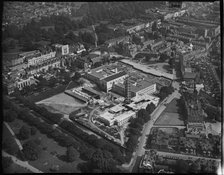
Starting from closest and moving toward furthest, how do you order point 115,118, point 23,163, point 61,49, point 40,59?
1. point 23,163
2. point 115,118
3. point 40,59
4. point 61,49

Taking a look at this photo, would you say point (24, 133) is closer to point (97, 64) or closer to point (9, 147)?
point (9, 147)

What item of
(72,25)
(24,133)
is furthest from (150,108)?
(72,25)

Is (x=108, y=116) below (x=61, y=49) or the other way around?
below

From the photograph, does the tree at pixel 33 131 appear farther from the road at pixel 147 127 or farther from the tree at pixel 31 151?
the road at pixel 147 127

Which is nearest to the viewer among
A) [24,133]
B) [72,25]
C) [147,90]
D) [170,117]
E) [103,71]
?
[24,133]

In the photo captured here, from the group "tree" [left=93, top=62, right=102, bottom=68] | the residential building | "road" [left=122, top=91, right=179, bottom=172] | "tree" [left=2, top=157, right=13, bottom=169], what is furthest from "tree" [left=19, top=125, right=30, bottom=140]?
the residential building

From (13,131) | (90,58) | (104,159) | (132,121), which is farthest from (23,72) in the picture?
(104,159)

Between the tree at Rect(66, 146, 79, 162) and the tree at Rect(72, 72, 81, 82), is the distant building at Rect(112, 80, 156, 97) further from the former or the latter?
the tree at Rect(66, 146, 79, 162)
